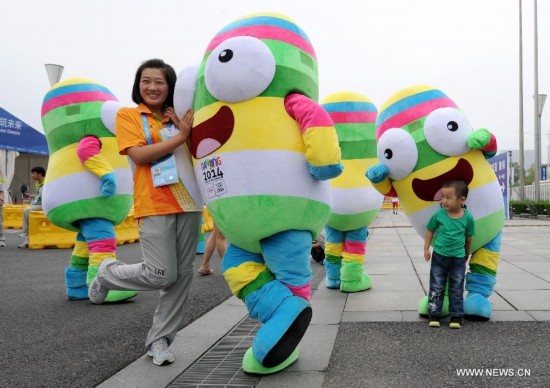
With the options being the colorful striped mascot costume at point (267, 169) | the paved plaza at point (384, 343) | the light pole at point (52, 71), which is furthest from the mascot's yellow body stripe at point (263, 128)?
the light pole at point (52, 71)

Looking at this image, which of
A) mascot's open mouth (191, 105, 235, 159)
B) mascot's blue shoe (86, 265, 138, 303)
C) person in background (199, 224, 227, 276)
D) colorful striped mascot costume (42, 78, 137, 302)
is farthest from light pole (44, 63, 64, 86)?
mascot's open mouth (191, 105, 235, 159)

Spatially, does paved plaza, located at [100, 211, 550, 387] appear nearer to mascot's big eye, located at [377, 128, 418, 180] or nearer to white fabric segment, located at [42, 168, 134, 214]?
mascot's big eye, located at [377, 128, 418, 180]

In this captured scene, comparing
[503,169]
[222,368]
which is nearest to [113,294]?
[222,368]

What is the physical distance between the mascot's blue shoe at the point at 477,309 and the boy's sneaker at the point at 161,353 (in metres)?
2.31

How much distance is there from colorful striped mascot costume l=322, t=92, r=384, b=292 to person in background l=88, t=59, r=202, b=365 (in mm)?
2202

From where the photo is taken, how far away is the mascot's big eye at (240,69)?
119 inches

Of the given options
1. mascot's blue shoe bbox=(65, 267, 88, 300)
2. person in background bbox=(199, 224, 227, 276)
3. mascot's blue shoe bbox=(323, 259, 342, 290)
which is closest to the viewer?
mascot's blue shoe bbox=(65, 267, 88, 300)

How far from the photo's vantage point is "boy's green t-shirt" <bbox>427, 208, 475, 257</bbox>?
3977mm

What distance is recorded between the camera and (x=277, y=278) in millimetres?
3143

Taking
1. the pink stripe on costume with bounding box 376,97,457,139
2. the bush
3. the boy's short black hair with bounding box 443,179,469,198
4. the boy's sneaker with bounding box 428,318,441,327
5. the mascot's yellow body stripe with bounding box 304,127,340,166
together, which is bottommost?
the bush

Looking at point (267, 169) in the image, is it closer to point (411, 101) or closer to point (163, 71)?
point (163, 71)

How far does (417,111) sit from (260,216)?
193 centimetres

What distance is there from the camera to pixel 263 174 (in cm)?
304

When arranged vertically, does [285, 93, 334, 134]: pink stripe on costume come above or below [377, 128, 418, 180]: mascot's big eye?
above
